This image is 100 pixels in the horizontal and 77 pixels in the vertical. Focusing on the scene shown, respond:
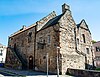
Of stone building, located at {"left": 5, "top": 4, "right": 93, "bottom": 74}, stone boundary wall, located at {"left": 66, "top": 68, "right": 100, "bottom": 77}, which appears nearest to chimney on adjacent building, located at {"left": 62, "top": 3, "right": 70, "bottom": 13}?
stone building, located at {"left": 5, "top": 4, "right": 93, "bottom": 74}

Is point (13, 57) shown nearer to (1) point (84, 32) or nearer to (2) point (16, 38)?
(2) point (16, 38)

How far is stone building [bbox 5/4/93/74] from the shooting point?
21.5 metres

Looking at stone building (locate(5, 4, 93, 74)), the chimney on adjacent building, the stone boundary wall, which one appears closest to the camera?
the stone boundary wall

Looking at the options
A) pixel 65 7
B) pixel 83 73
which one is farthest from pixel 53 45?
pixel 65 7

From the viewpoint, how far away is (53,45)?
72.1 feet

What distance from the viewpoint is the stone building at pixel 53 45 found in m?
21.5

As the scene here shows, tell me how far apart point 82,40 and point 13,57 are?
1602 centimetres

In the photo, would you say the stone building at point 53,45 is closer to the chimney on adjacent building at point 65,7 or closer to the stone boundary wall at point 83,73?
the chimney on adjacent building at point 65,7

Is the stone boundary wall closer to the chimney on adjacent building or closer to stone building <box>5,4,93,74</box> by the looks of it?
stone building <box>5,4,93,74</box>

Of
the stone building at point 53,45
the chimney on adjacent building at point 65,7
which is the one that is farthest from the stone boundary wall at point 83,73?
the chimney on adjacent building at point 65,7

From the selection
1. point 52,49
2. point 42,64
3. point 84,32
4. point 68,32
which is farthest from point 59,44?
point 84,32

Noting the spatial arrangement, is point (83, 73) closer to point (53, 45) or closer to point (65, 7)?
point (53, 45)

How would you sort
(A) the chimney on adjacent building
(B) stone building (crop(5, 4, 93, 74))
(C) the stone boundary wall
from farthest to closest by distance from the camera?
(A) the chimney on adjacent building → (B) stone building (crop(5, 4, 93, 74)) → (C) the stone boundary wall

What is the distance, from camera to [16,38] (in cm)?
3303
